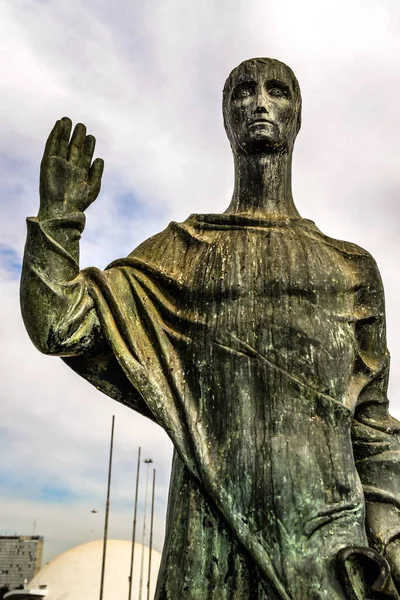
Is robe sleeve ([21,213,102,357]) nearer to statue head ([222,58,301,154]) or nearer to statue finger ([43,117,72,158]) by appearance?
statue finger ([43,117,72,158])

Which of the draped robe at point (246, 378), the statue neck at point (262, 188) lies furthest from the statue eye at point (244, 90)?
the draped robe at point (246, 378)

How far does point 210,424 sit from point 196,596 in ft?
2.95

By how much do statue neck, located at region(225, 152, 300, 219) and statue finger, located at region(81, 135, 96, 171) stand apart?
98cm

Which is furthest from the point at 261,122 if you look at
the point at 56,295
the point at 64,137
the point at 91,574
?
the point at 91,574

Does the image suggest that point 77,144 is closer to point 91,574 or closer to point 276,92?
point 276,92

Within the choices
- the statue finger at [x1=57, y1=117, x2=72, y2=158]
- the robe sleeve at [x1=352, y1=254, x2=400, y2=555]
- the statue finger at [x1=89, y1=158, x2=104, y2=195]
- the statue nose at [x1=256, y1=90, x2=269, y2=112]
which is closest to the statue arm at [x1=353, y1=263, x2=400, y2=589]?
the robe sleeve at [x1=352, y1=254, x2=400, y2=555]

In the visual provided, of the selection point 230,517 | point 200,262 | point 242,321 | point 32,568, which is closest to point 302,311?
point 242,321

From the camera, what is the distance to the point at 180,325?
15.2ft

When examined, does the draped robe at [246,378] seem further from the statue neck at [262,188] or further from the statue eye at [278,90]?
the statue eye at [278,90]

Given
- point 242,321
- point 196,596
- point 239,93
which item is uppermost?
point 239,93

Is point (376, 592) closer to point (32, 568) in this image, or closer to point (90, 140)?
point (90, 140)

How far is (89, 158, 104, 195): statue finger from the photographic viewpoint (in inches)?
191

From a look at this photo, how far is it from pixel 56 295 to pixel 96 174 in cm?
90

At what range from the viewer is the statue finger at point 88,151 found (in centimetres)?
489
